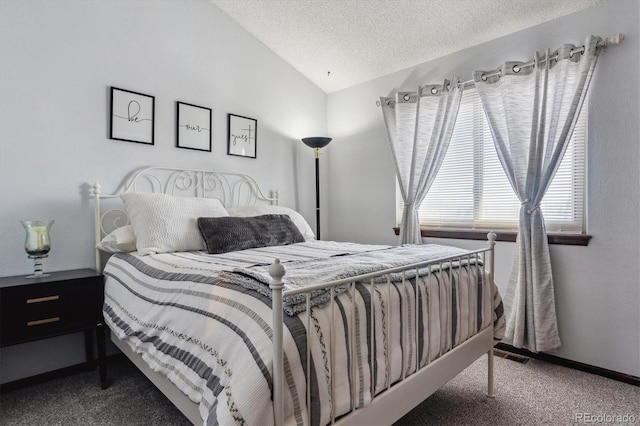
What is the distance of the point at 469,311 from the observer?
1.84 meters

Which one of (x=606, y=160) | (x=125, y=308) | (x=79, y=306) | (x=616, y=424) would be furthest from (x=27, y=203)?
(x=606, y=160)

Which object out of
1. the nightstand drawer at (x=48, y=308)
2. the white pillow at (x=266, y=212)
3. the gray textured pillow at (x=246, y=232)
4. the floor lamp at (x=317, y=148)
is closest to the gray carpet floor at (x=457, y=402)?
the nightstand drawer at (x=48, y=308)

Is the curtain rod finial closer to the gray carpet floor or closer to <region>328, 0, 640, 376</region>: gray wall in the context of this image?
<region>328, 0, 640, 376</region>: gray wall

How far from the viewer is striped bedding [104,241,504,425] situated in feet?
3.34

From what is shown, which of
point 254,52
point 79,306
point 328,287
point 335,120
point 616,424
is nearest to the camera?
point 328,287

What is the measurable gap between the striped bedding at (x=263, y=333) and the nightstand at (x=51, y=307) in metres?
0.21

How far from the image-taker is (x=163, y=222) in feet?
7.38

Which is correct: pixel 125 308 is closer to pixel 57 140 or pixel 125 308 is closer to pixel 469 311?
pixel 57 140

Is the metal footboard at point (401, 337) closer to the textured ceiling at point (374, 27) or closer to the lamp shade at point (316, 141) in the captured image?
the textured ceiling at point (374, 27)

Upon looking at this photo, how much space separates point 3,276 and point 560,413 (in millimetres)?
3146

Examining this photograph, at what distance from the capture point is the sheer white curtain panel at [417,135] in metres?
2.93

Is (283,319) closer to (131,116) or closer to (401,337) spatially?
(401,337)

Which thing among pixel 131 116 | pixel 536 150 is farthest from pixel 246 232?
pixel 536 150

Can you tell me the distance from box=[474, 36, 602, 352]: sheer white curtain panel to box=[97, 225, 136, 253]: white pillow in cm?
255
